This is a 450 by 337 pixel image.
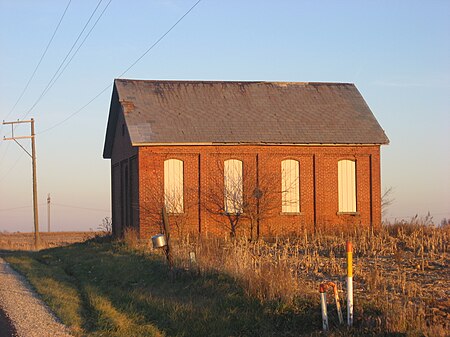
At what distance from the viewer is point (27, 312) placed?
13656 mm

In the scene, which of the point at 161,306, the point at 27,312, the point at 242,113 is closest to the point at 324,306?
the point at 161,306

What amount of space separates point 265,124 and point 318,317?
2150 cm

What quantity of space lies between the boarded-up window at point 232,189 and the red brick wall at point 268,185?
0.27 m

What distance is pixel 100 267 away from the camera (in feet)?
68.6

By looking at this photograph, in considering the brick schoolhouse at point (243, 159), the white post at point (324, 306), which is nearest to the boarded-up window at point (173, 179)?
the brick schoolhouse at point (243, 159)

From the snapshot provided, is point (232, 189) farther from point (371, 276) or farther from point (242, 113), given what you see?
point (371, 276)

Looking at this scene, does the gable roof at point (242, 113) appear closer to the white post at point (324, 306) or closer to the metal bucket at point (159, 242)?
the metal bucket at point (159, 242)

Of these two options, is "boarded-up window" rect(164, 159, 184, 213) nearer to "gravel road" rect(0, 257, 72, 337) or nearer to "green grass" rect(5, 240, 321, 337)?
"green grass" rect(5, 240, 321, 337)

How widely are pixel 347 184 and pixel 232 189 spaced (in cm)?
580

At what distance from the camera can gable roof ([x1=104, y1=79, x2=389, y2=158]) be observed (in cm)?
3069

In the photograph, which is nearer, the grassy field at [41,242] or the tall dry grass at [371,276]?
the tall dry grass at [371,276]

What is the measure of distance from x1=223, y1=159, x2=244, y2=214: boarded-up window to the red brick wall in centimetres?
27

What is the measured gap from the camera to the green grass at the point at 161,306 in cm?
1120

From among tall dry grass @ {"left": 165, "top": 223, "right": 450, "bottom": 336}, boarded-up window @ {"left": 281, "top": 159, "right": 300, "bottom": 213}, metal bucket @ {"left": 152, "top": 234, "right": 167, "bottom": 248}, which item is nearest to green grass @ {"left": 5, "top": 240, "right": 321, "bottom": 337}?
tall dry grass @ {"left": 165, "top": 223, "right": 450, "bottom": 336}
